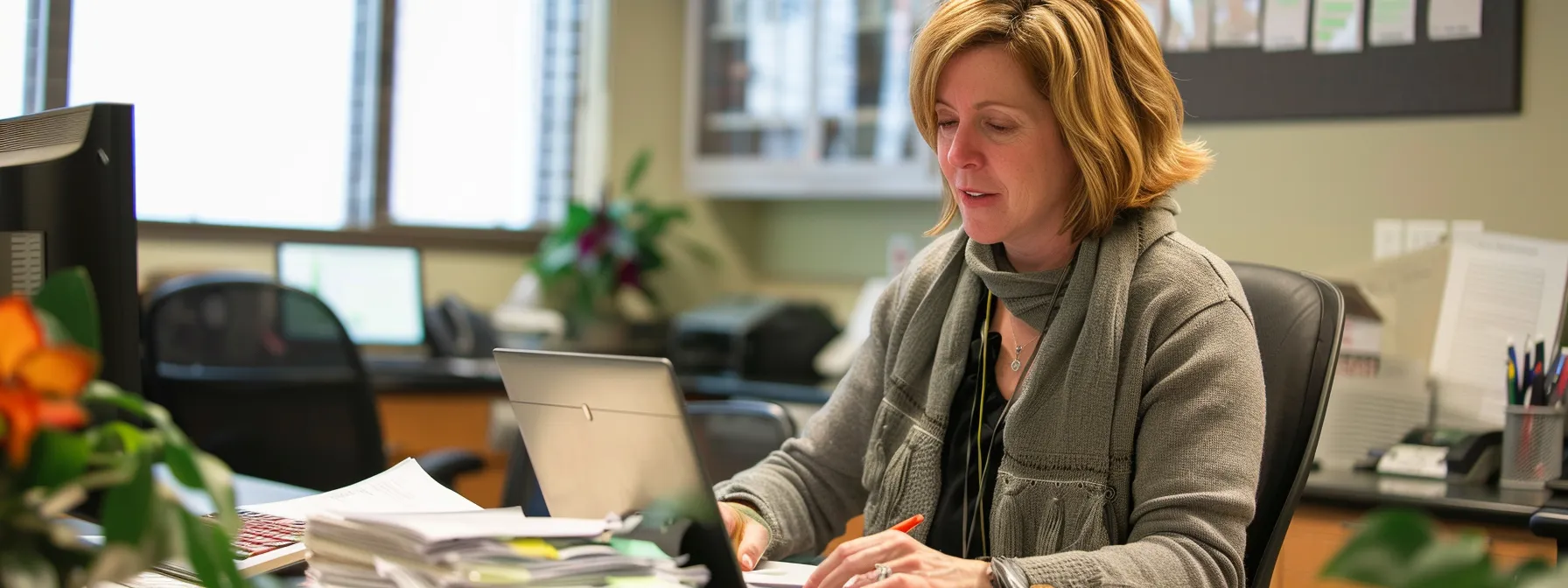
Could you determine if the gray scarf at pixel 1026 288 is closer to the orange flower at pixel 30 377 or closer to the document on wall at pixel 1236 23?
the orange flower at pixel 30 377

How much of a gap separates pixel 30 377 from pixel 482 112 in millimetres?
3751

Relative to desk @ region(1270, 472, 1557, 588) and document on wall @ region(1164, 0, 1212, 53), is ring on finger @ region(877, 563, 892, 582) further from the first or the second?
document on wall @ region(1164, 0, 1212, 53)

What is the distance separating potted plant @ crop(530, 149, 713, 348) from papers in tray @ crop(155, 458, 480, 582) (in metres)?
2.56

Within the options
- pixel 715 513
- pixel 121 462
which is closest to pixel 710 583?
pixel 715 513

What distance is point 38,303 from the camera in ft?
2.25

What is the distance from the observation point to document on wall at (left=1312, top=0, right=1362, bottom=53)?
2.38m

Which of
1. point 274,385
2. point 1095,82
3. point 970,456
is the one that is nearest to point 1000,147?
point 1095,82

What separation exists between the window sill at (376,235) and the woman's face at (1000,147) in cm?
237

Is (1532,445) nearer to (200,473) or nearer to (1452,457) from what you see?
(1452,457)

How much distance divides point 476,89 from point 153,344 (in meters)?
2.05

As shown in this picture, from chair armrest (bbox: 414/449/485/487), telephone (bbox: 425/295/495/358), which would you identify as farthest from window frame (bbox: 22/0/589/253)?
chair armrest (bbox: 414/449/485/487)

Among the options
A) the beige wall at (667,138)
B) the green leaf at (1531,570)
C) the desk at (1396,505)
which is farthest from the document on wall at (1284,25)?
the beige wall at (667,138)

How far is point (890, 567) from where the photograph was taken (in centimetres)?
107

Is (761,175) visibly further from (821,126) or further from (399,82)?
(399,82)
